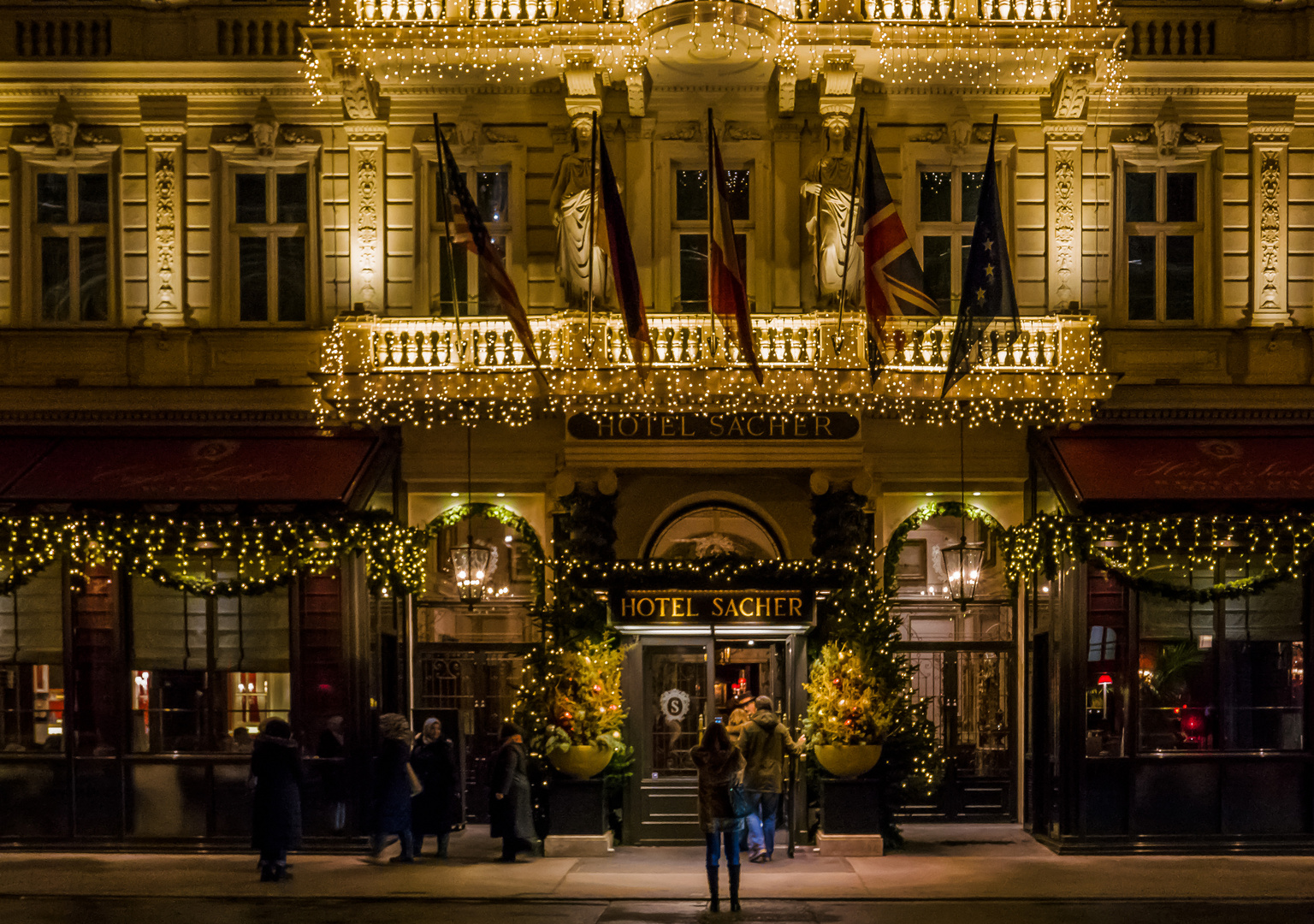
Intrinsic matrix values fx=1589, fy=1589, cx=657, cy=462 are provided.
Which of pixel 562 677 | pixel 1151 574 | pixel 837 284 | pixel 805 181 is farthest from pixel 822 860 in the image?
pixel 805 181

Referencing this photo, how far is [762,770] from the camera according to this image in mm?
17469

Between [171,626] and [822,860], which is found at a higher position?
[171,626]

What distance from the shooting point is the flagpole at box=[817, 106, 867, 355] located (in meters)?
17.7

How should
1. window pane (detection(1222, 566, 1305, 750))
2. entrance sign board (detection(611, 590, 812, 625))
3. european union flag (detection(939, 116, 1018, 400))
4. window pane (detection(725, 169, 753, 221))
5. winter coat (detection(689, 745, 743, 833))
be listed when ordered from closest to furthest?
winter coat (detection(689, 745, 743, 833)) < european union flag (detection(939, 116, 1018, 400)) < entrance sign board (detection(611, 590, 812, 625)) < window pane (detection(1222, 566, 1305, 750)) < window pane (detection(725, 169, 753, 221))

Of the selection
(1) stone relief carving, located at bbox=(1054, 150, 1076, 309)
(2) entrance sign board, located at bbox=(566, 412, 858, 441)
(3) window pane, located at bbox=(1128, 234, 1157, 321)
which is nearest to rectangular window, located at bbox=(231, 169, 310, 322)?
(2) entrance sign board, located at bbox=(566, 412, 858, 441)

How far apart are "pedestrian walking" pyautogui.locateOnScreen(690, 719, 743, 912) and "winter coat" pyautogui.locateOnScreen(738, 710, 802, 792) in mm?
2594

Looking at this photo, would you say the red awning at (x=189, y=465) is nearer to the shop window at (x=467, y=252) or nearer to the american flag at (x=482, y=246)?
the shop window at (x=467, y=252)

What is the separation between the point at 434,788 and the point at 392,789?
0.68m

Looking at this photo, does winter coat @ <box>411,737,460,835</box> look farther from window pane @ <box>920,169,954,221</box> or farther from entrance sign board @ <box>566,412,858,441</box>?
window pane @ <box>920,169,954,221</box>

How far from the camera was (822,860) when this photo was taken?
17.6 meters

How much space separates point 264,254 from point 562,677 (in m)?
6.82

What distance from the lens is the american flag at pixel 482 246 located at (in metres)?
17.5

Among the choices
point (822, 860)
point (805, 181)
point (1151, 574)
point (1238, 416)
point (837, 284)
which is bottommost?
point (822, 860)

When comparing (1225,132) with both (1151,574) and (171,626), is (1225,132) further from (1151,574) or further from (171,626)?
(171,626)
